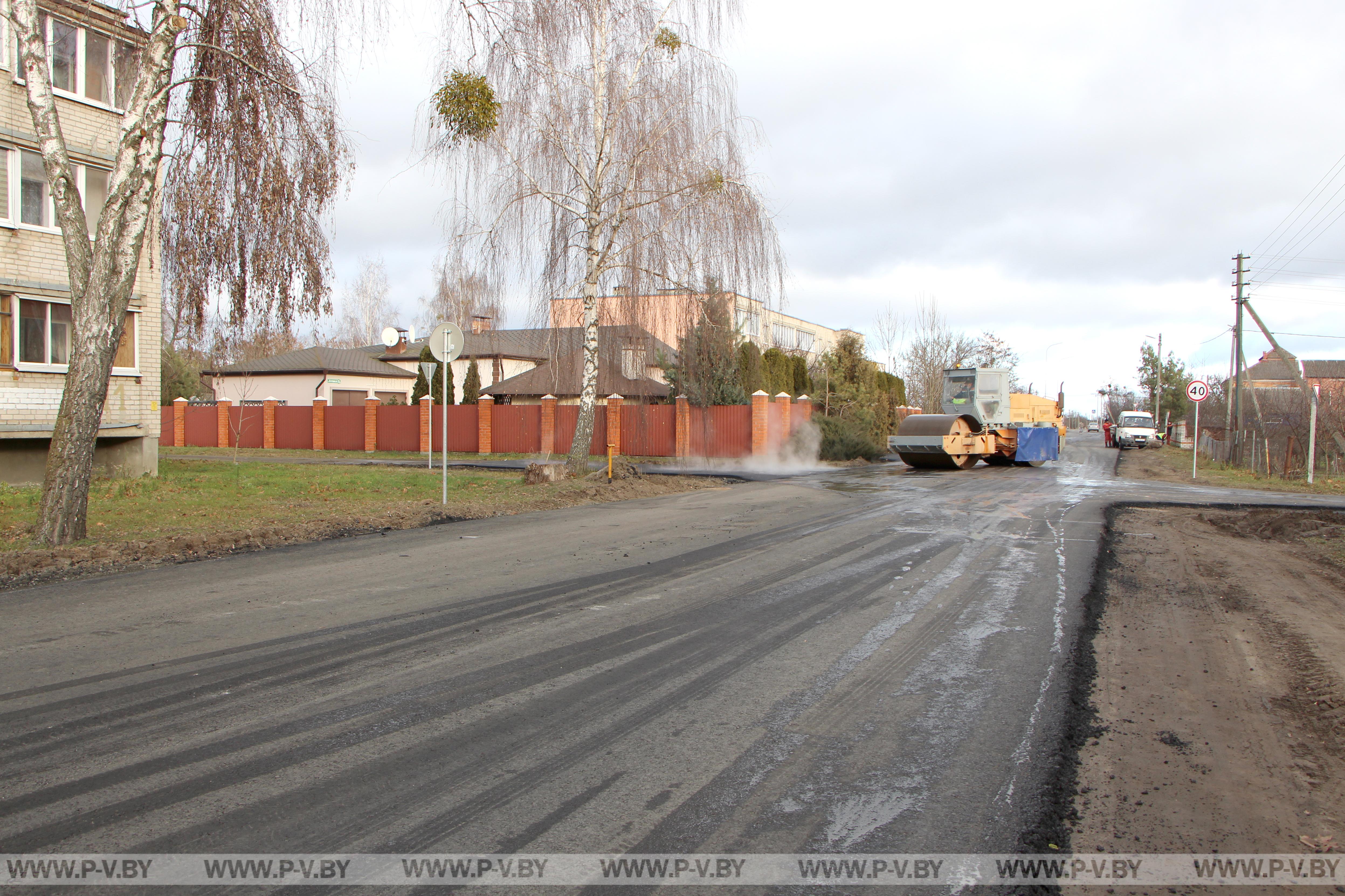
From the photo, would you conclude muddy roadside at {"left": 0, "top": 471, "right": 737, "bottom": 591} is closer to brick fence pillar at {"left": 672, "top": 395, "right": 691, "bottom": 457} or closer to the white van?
brick fence pillar at {"left": 672, "top": 395, "right": 691, "bottom": 457}

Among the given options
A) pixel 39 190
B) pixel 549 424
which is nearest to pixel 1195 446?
Result: pixel 549 424

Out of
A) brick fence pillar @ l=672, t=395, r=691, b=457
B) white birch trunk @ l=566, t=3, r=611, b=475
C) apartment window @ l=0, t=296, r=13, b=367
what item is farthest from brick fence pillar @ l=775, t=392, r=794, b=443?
apartment window @ l=0, t=296, r=13, b=367

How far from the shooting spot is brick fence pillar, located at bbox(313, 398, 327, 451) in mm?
39250

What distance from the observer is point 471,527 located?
12094mm

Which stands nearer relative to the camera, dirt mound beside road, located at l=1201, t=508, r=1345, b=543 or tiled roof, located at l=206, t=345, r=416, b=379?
dirt mound beside road, located at l=1201, t=508, r=1345, b=543

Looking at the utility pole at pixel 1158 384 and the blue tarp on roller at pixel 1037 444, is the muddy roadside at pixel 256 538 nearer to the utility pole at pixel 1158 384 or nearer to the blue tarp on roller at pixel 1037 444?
the blue tarp on roller at pixel 1037 444

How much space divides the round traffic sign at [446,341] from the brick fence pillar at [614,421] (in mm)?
17709

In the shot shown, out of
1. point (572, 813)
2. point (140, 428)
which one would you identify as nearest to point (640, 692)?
point (572, 813)

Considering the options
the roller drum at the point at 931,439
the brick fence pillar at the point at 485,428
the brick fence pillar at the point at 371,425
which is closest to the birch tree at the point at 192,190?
the roller drum at the point at 931,439

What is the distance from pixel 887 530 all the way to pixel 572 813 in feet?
29.5

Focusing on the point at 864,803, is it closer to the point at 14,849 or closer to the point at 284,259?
the point at 14,849

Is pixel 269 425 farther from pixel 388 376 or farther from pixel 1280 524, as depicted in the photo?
pixel 1280 524

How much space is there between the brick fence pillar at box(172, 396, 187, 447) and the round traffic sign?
3305cm

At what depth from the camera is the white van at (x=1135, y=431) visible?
161 ft
